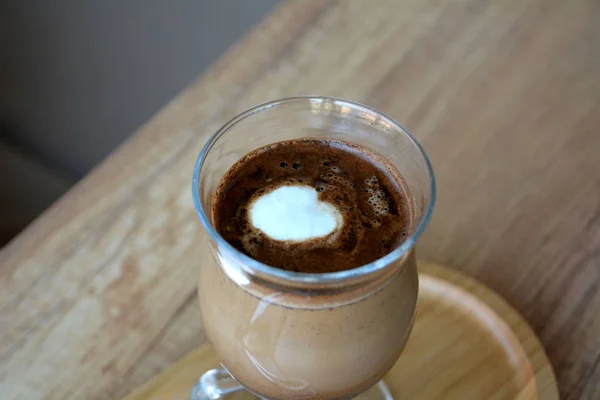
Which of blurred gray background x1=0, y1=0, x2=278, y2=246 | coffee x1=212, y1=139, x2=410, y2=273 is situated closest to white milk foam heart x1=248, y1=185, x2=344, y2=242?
coffee x1=212, y1=139, x2=410, y2=273

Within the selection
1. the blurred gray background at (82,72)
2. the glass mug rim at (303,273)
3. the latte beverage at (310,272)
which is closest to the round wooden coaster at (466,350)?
the latte beverage at (310,272)

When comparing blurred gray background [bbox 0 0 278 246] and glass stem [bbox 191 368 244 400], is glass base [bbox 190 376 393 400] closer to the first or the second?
glass stem [bbox 191 368 244 400]

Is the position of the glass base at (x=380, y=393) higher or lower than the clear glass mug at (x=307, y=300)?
lower

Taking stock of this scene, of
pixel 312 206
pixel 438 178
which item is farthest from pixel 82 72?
pixel 312 206

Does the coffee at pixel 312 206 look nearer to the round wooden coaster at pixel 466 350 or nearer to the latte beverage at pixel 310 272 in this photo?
the latte beverage at pixel 310 272

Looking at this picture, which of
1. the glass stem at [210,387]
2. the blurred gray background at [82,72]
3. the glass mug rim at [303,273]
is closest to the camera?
the glass mug rim at [303,273]

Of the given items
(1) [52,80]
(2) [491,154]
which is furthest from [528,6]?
(1) [52,80]

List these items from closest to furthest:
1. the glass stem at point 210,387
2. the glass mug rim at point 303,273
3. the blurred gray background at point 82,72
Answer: the glass mug rim at point 303,273, the glass stem at point 210,387, the blurred gray background at point 82,72

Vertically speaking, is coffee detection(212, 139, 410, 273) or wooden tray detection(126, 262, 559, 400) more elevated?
coffee detection(212, 139, 410, 273)

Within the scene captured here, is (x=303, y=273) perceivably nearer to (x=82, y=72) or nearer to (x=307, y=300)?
(x=307, y=300)
